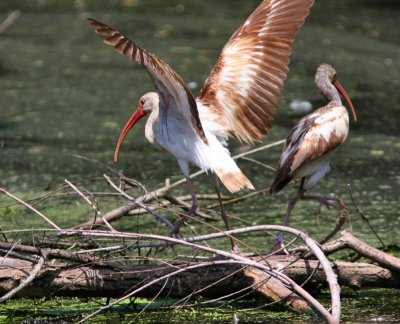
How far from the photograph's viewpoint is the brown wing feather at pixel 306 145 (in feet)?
16.9

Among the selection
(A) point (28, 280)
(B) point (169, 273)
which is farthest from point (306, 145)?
(A) point (28, 280)

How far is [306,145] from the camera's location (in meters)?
5.18

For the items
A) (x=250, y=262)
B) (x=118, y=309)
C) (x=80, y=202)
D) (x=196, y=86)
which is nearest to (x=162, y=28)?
(x=196, y=86)

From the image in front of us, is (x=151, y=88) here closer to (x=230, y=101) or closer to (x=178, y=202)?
(x=178, y=202)

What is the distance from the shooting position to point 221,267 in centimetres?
458

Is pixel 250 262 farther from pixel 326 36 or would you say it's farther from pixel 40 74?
pixel 326 36

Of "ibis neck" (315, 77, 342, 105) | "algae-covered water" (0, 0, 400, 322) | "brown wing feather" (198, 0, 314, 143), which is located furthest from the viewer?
"algae-covered water" (0, 0, 400, 322)

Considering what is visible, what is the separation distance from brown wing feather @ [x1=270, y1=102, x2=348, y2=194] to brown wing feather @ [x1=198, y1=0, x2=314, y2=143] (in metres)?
0.24

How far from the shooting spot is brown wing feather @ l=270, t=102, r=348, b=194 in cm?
516

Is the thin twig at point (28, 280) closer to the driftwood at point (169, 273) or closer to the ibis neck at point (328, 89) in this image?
the driftwood at point (169, 273)

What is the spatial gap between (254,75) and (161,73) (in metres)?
1.03

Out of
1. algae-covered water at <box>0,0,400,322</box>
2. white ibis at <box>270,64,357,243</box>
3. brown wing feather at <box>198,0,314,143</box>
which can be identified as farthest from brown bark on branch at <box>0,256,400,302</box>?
brown wing feather at <box>198,0,314,143</box>

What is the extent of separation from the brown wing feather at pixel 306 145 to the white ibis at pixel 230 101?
9.6 inches

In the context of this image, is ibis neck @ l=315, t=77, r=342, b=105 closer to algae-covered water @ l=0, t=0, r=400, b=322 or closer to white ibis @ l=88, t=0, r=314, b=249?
white ibis @ l=88, t=0, r=314, b=249
